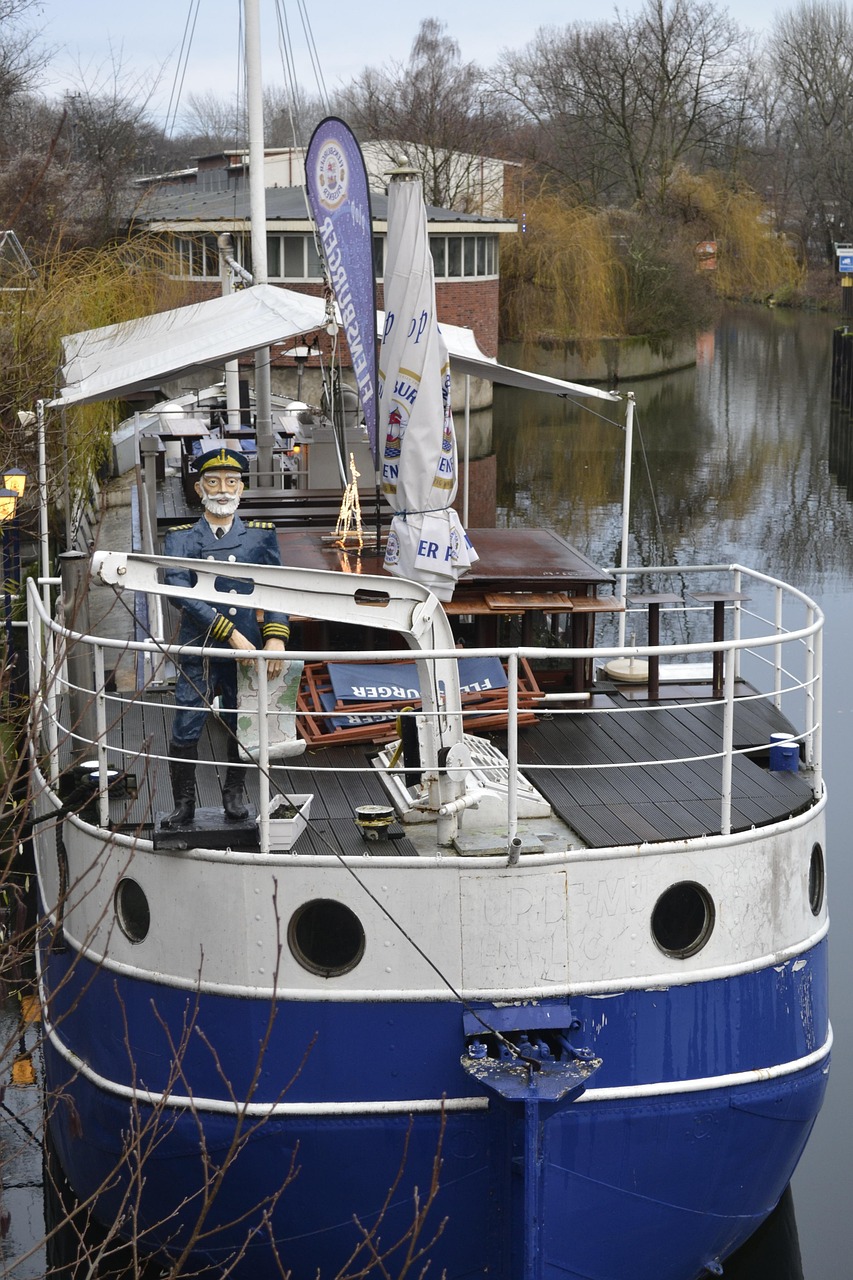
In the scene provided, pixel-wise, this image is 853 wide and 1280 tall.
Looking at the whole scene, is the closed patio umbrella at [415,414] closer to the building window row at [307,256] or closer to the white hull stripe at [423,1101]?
the white hull stripe at [423,1101]

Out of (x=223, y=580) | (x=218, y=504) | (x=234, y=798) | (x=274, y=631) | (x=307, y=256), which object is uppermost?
(x=307, y=256)

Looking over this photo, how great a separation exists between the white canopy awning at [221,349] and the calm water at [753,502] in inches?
240

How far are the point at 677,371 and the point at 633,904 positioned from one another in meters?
57.5

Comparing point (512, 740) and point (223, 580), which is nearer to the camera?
point (512, 740)

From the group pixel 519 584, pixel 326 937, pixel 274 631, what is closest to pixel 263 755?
pixel 274 631

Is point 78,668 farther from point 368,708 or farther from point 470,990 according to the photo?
point 470,990

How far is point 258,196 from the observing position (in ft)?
61.2

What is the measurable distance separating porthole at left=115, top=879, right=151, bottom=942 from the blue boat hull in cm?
26

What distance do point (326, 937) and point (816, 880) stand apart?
3.03 m

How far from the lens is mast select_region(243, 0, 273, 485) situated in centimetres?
1789

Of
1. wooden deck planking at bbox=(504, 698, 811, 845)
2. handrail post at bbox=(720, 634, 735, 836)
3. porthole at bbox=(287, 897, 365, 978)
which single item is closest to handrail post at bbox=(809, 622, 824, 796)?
wooden deck planking at bbox=(504, 698, 811, 845)

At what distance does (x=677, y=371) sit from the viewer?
6362 centimetres

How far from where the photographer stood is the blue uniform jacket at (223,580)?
8516 mm

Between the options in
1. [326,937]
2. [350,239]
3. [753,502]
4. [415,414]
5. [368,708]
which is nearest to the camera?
[326,937]
